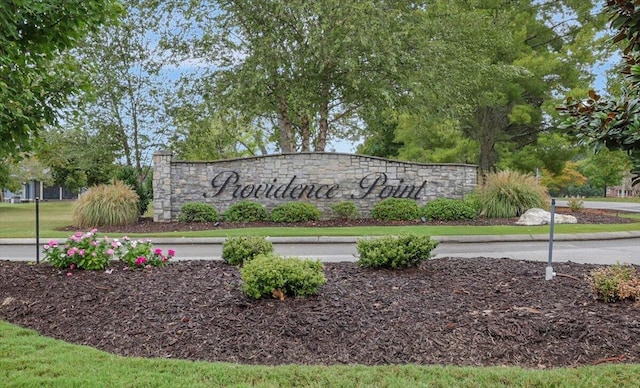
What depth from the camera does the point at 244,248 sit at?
6.35m

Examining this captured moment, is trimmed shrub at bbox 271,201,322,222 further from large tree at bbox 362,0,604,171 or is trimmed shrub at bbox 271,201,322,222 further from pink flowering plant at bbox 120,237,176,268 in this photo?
pink flowering plant at bbox 120,237,176,268

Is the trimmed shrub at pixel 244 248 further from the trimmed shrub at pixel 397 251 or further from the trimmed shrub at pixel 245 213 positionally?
the trimmed shrub at pixel 245 213

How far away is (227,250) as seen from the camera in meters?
6.50

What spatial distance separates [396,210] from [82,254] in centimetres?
1083

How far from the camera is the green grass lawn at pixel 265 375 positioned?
3.17 meters

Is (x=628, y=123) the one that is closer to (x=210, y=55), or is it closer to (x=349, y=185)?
(x=349, y=185)

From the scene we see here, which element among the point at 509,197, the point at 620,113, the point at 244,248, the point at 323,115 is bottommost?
the point at 244,248

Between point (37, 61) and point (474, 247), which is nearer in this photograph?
point (37, 61)

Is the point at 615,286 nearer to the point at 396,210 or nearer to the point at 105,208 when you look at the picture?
the point at 396,210

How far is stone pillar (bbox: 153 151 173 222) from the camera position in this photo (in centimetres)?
1587

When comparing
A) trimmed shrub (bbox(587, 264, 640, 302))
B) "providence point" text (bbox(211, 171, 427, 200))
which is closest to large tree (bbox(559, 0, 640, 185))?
trimmed shrub (bbox(587, 264, 640, 302))

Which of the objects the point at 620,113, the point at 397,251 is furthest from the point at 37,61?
the point at 620,113

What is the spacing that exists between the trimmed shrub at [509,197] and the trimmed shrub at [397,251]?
34.8 ft

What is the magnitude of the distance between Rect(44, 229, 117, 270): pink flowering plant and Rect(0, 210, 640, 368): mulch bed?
184 mm
